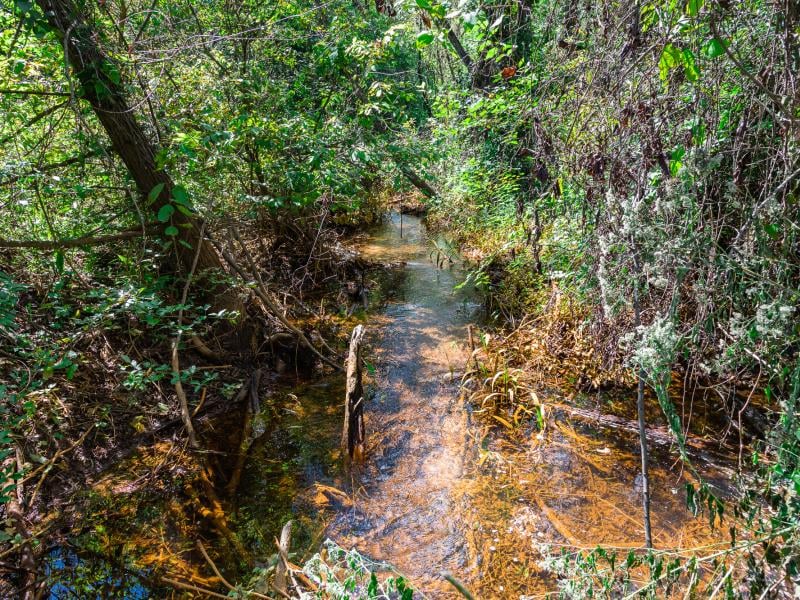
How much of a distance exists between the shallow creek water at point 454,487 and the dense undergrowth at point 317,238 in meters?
0.28

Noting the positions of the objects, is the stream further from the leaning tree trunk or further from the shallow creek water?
the leaning tree trunk

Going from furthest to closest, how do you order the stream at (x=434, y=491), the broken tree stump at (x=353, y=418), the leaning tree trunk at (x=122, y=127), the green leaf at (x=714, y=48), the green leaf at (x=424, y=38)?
the broken tree stump at (x=353, y=418)
the leaning tree trunk at (x=122, y=127)
the stream at (x=434, y=491)
the green leaf at (x=424, y=38)
the green leaf at (x=714, y=48)

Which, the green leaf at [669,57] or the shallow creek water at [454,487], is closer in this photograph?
the green leaf at [669,57]

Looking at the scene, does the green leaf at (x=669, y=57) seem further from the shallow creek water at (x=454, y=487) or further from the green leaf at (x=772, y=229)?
the shallow creek water at (x=454, y=487)

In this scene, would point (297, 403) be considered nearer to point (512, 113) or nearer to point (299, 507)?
point (299, 507)

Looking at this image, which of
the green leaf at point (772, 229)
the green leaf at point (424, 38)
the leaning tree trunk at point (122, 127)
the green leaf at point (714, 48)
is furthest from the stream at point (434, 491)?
the green leaf at point (424, 38)

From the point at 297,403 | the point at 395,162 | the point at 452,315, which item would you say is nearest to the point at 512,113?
the point at 395,162

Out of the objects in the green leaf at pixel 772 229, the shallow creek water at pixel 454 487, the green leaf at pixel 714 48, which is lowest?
the shallow creek water at pixel 454 487

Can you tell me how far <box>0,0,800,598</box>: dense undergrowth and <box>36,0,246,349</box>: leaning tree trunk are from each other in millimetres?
20

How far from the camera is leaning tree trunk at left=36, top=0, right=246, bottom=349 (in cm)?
314

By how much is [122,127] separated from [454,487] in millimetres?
3770

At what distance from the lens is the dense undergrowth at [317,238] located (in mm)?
2105

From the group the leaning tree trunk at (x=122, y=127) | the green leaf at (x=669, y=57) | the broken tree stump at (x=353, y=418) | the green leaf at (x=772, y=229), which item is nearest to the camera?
the green leaf at (x=669, y=57)

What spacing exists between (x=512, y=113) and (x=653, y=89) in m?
3.51
